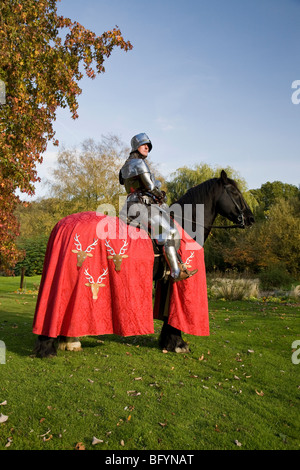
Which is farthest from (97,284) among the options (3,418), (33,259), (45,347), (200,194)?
(33,259)

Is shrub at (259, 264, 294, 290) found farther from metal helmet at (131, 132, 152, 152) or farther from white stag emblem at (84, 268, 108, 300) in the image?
white stag emblem at (84, 268, 108, 300)

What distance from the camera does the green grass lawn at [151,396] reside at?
332 cm

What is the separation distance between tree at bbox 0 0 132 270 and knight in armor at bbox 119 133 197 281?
3715 millimetres

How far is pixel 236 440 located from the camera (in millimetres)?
3281

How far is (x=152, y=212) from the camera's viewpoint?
5.52 m

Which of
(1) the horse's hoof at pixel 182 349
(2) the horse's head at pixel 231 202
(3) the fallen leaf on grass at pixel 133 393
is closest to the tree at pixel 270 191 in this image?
(2) the horse's head at pixel 231 202

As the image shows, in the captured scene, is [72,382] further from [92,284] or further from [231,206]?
[231,206]

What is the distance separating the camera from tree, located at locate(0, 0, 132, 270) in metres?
8.30

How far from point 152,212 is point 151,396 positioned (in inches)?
104

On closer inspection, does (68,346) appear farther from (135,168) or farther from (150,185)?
(135,168)

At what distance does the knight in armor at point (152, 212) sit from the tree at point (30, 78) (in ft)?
12.2
